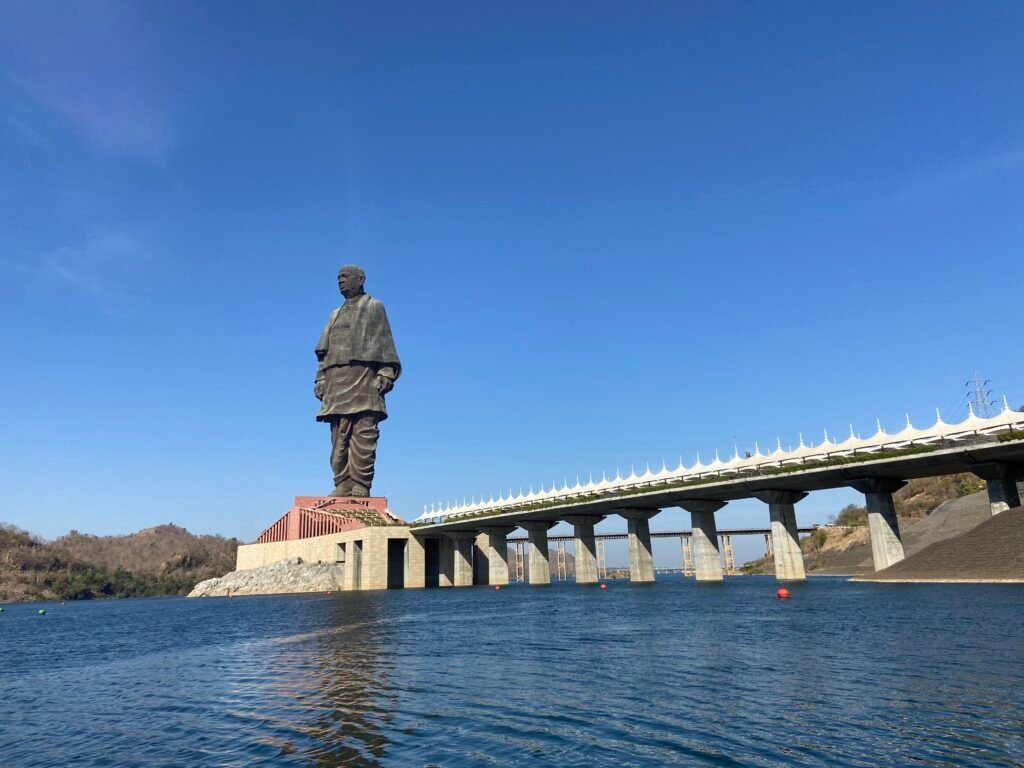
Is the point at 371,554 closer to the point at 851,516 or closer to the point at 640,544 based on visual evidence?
the point at 640,544

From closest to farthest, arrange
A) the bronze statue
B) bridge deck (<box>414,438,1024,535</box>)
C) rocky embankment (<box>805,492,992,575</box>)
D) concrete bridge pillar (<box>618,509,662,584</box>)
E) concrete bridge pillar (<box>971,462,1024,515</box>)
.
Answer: bridge deck (<box>414,438,1024,535</box>) < concrete bridge pillar (<box>971,462,1024,515</box>) < rocky embankment (<box>805,492,992,575</box>) < concrete bridge pillar (<box>618,509,662,584</box>) < the bronze statue

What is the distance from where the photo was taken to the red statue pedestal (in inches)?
5650

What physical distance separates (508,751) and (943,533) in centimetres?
9268

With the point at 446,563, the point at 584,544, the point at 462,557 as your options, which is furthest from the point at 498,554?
the point at 584,544

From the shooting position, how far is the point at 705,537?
94.2 m

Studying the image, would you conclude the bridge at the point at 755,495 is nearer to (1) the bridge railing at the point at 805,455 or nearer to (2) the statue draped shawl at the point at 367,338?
(1) the bridge railing at the point at 805,455

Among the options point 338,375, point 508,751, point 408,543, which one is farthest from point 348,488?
point 508,751

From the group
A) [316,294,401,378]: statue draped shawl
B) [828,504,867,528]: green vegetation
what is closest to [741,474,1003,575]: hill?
[828,504,867,528]: green vegetation

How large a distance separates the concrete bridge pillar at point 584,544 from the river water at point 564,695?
68627 millimetres

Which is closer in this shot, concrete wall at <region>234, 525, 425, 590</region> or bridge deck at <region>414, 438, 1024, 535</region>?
bridge deck at <region>414, 438, 1024, 535</region>

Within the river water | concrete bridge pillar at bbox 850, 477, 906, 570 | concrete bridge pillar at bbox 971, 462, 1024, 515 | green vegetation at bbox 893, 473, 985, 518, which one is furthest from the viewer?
green vegetation at bbox 893, 473, 985, 518

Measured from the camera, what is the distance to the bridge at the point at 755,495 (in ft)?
217

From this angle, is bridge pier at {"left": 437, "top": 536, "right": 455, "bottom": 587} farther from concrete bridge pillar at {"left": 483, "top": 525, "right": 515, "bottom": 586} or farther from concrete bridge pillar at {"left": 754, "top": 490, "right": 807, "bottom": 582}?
concrete bridge pillar at {"left": 754, "top": 490, "right": 807, "bottom": 582}

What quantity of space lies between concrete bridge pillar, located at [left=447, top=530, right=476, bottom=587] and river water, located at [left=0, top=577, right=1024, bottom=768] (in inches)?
3407
